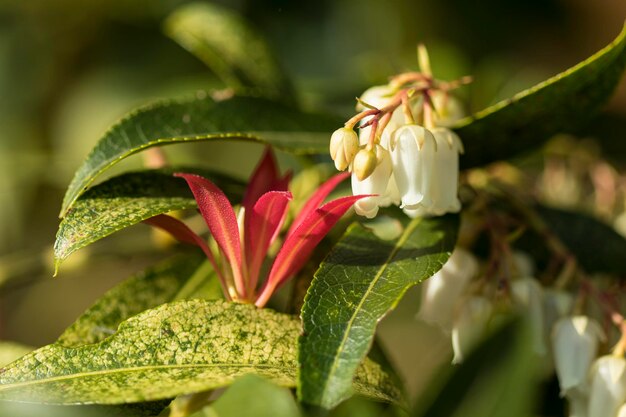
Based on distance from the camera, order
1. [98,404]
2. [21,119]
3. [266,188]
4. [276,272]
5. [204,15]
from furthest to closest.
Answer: [21,119], [204,15], [266,188], [276,272], [98,404]

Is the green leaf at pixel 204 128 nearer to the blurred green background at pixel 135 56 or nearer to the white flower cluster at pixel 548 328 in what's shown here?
the white flower cluster at pixel 548 328

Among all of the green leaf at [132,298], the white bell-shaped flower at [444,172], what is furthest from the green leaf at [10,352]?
the white bell-shaped flower at [444,172]

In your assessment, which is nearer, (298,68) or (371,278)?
(371,278)

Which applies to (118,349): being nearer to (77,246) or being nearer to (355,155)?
(77,246)

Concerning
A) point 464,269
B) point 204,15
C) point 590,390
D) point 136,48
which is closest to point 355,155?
point 464,269

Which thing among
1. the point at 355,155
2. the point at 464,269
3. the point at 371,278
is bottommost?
the point at 464,269

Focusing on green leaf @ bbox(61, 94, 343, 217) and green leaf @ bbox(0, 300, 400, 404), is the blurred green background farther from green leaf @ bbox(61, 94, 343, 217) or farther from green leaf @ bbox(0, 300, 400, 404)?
green leaf @ bbox(0, 300, 400, 404)

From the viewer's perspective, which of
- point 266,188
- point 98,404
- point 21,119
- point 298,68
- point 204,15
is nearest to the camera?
point 98,404
